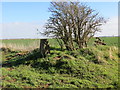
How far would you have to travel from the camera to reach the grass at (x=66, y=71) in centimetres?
792

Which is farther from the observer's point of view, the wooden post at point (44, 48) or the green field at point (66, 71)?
the wooden post at point (44, 48)

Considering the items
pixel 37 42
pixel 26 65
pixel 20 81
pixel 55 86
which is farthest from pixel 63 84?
pixel 37 42

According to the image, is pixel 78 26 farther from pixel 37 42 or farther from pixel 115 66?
pixel 37 42

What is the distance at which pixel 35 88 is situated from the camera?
24.5ft

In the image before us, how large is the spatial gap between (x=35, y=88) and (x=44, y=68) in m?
2.20

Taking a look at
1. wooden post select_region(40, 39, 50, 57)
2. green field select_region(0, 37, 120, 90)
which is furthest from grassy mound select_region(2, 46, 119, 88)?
wooden post select_region(40, 39, 50, 57)

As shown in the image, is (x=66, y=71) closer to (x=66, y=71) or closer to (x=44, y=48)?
(x=66, y=71)

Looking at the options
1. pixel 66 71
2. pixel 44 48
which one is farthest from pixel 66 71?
pixel 44 48

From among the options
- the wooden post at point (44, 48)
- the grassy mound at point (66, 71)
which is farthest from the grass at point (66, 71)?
the wooden post at point (44, 48)

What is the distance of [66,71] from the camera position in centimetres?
919

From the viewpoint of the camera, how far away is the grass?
312 inches

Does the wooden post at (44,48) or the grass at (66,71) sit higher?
the wooden post at (44,48)

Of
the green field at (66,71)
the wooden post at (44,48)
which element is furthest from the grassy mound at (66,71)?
the wooden post at (44,48)

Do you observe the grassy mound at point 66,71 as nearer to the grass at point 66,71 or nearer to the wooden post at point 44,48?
the grass at point 66,71
